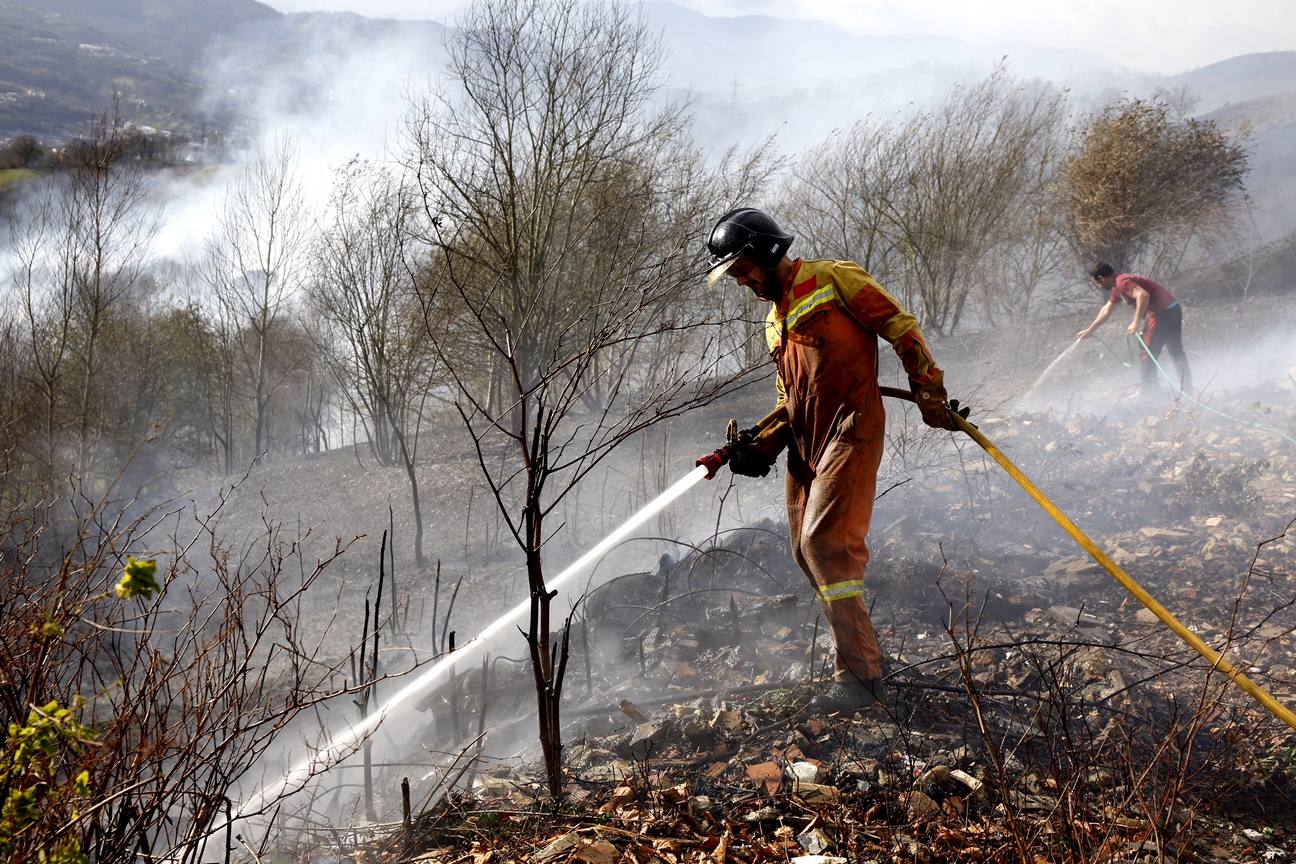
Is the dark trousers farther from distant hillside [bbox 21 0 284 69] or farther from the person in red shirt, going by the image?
distant hillside [bbox 21 0 284 69]

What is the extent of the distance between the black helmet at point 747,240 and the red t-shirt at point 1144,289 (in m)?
6.19

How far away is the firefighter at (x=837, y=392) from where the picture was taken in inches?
127

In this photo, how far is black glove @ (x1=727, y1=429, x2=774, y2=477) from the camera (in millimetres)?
3574

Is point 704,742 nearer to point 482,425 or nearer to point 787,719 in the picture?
point 787,719

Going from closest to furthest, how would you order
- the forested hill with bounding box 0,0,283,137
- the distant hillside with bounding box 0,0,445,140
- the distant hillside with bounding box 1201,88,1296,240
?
the distant hillside with bounding box 1201,88,1296,240 → the forested hill with bounding box 0,0,283,137 → the distant hillside with bounding box 0,0,445,140

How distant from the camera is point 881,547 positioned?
6.03 m

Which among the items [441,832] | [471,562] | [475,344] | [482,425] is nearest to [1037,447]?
[471,562]

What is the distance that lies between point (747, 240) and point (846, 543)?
1284 millimetres

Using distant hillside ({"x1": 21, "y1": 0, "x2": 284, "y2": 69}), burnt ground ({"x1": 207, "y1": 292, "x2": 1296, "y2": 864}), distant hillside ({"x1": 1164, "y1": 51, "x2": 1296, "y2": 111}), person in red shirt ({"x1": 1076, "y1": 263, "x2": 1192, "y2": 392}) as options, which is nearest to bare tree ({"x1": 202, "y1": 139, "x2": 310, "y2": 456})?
burnt ground ({"x1": 207, "y1": 292, "x2": 1296, "y2": 864})

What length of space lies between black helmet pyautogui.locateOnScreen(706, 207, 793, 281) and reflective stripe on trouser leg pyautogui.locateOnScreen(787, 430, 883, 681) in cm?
81

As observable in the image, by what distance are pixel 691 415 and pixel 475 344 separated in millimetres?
3918

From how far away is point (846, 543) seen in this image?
321 cm

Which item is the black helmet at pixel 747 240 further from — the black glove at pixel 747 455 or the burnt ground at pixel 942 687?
Result: the burnt ground at pixel 942 687

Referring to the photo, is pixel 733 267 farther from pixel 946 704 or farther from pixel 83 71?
pixel 83 71
